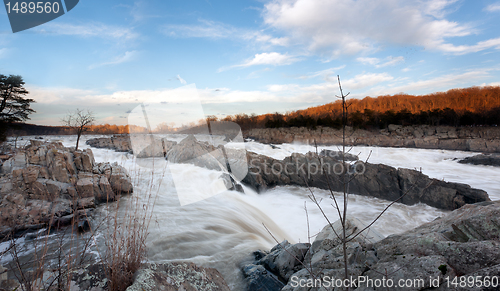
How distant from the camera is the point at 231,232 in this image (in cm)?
583

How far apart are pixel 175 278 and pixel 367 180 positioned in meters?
11.0

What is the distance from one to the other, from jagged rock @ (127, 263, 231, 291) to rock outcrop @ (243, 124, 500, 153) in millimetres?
20790

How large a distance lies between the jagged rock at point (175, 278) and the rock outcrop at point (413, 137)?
68.2 feet

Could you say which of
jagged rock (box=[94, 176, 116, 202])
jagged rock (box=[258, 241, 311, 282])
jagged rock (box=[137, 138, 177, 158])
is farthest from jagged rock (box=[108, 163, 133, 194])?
jagged rock (box=[137, 138, 177, 158])

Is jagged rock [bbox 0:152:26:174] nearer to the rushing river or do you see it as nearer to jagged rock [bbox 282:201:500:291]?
the rushing river

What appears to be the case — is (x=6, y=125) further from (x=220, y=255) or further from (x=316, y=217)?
(x=316, y=217)

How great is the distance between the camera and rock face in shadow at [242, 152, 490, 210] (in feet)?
29.0

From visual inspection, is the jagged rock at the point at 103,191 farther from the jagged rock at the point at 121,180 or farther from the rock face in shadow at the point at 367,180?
the rock face in shadow at the point at 367,180

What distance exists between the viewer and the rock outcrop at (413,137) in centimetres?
2397

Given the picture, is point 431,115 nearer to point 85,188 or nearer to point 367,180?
point 367,180

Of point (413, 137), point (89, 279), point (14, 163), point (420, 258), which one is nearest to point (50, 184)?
point (14, 163)

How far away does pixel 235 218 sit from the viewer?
273 inches

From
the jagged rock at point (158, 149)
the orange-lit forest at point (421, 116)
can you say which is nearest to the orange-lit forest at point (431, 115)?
the orange-lit forest at point (421, 116)

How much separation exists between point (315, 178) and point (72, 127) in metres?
20.8
